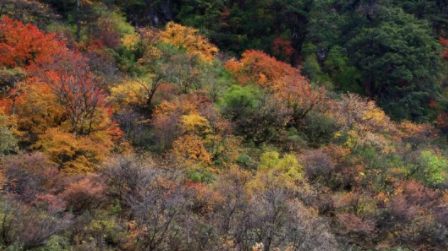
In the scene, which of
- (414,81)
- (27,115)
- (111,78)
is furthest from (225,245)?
(414,81)

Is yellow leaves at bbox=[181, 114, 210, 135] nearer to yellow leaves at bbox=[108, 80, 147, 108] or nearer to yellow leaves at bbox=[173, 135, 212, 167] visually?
yellow leaves at bbox=[173, 135, 212, 167]

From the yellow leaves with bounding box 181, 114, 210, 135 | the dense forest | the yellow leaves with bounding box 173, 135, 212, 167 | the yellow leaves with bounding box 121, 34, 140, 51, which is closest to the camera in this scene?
the dense forest

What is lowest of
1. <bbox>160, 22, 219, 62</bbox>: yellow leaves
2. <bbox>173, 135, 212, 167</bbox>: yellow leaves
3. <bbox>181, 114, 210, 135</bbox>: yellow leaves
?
<bbox>173, 135, 212, 167</bbox>: yellow leaves

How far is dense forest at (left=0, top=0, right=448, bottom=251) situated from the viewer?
1736 cm

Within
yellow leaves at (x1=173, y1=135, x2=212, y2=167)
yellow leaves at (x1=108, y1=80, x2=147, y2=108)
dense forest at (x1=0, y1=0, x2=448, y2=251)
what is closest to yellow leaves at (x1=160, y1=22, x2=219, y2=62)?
dense forest at (x1=0, y1=0, x2=448, y2=251)

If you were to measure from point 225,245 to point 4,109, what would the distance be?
13.9m

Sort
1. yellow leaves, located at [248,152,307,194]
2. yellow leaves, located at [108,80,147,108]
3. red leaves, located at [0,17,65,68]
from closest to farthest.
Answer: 1. yellow leaves, located at [248,152,307,194]
2. red leaves, located at [0,17,65,68]
3. yellow leaves, located at [108,80,147,108]

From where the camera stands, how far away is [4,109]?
2095 cm

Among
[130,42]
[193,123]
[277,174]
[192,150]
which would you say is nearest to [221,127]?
[193,123]

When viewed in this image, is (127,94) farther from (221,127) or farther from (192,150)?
(221,127)

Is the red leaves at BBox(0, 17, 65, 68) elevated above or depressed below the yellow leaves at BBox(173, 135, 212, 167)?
above

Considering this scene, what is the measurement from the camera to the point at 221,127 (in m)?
26.3

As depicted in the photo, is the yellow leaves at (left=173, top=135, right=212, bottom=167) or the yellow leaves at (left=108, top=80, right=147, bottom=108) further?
the yellow leaves at (left=108, top=80, right=147, bottom=108)

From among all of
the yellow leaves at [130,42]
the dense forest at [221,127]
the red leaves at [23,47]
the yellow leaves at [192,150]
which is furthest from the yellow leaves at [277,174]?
the yellow leaves at [130,42]
